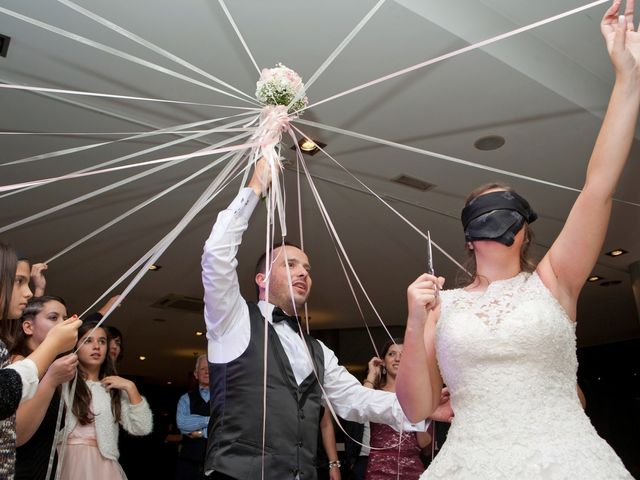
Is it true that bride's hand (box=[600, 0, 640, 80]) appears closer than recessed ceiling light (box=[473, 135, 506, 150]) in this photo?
Yes

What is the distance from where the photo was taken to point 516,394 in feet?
4.80

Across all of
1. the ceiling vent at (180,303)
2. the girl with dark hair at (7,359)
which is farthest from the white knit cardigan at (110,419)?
the ceiling vent at (180,303)

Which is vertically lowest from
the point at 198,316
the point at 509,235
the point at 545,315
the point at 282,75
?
the point at 545,315

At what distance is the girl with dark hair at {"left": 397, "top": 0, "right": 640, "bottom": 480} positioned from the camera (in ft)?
4.53

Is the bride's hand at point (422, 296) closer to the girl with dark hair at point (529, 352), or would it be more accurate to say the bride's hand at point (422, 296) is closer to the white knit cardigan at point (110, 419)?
the girl with dark hair at point (529, 352)

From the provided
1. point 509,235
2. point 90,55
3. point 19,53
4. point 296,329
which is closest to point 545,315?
point 509,235

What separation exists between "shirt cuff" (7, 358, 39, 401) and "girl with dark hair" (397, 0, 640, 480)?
3.41 feet

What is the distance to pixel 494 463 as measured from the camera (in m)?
1.38

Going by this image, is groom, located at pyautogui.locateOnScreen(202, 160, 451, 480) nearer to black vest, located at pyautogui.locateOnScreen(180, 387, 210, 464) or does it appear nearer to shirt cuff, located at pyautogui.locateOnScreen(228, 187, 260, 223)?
shirt cuff, located at pyautogui.locateOnScreen(228, 187, 260, 223)

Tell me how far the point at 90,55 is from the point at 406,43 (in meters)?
1.73

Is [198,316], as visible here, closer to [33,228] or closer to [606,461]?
[33,228]

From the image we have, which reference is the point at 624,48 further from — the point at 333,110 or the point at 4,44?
the point at 4,44

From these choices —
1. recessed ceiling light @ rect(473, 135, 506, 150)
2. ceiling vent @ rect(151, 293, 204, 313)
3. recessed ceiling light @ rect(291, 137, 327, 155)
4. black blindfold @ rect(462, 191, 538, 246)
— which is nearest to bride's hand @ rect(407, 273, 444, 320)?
black blindfold @ rect(462, 191, 538, 246)

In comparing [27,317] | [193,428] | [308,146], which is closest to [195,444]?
[193,428]
